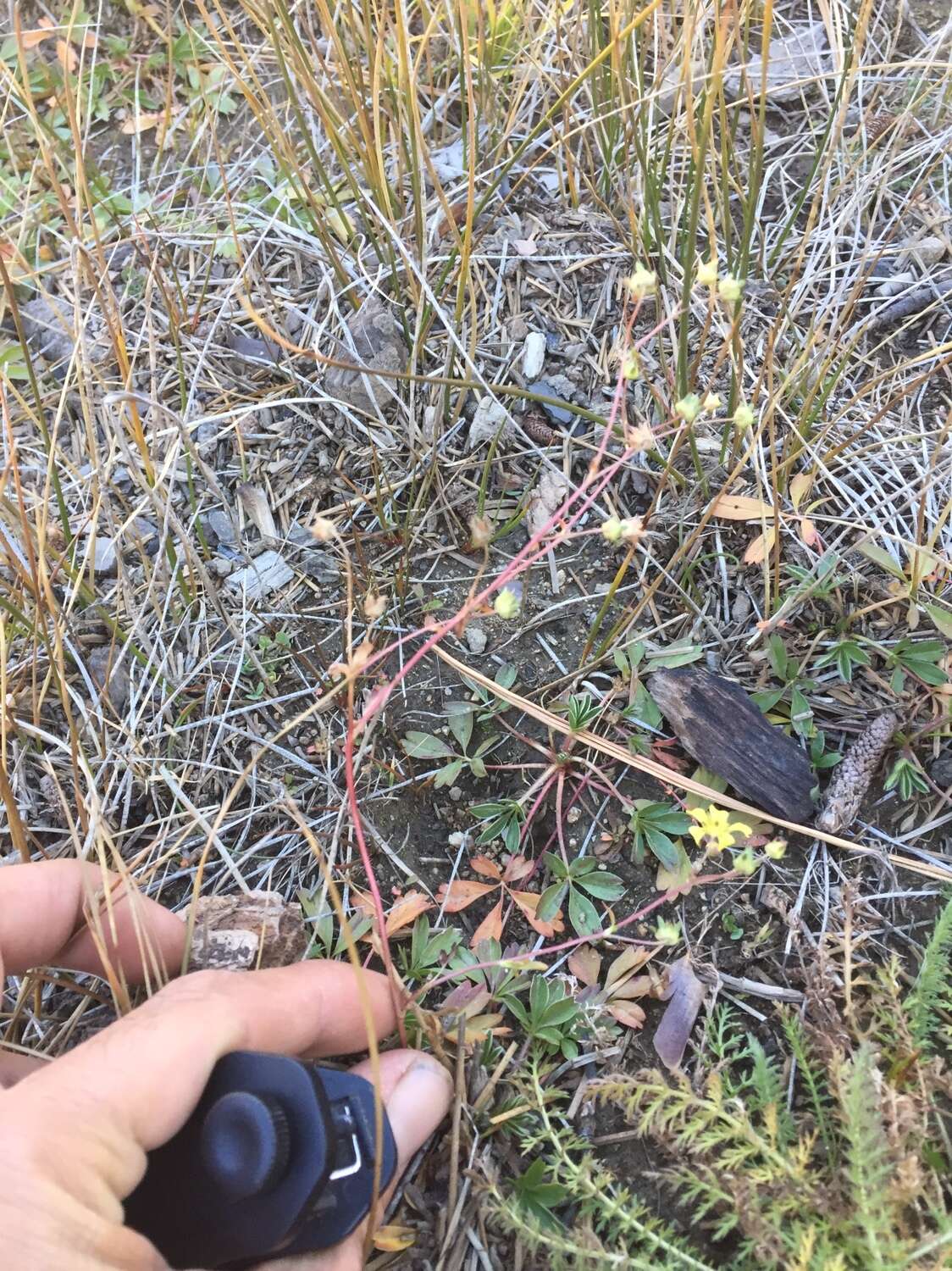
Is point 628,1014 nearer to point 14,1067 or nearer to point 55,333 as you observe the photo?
point 14,1067

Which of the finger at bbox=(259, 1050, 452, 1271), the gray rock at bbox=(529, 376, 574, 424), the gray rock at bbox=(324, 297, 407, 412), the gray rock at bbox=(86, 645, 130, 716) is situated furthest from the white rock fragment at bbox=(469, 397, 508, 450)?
the finger at bbox=(259, 1050, 452, 1271)

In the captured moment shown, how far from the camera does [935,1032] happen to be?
5.25 feet

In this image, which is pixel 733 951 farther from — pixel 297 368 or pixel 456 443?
pixel 297 368

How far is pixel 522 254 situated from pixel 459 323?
1.16ft

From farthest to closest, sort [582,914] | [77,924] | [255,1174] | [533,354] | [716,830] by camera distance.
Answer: [533,354] → [582,914] → [77,924] → [716,830] → [255,1174]

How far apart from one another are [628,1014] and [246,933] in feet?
2.32

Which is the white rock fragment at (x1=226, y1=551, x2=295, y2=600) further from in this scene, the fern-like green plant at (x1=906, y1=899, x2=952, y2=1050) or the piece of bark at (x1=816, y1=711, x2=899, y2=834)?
the fern-like green plant at (x1=906, y1=899, x2=952, y2=1050)

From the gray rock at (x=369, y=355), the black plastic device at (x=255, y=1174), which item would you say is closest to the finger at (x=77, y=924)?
the black plastic device at (x=255, y=1174)

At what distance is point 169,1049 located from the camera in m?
1.24

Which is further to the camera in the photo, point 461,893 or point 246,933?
point 461,893

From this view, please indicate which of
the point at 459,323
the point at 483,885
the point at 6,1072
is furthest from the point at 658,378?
the point at 6,1072

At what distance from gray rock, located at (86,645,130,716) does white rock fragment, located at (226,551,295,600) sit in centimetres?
29

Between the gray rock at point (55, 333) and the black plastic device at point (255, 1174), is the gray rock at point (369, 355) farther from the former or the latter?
the black plastic device at point (255, 1174)

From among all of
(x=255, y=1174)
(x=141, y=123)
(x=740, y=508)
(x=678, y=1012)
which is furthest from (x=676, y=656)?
(x=141, y=123)
